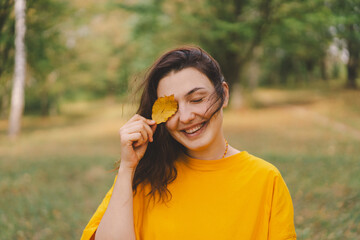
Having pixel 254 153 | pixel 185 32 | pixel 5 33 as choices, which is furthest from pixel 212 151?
pixel 185 32

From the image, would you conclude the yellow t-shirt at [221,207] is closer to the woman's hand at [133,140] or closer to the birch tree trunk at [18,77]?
the woman's hand at [133,140]

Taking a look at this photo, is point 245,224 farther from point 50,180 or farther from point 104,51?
point 104,51

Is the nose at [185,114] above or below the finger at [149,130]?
above

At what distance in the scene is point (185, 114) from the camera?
146 cm

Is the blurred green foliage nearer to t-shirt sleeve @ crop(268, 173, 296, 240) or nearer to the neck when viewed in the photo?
the neck

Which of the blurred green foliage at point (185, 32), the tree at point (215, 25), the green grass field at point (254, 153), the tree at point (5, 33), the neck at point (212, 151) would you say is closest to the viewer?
the neck at point (212, 151)

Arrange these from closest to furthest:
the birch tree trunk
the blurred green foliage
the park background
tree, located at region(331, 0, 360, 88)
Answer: the park background < tree, located at region(331, 0, 360, 88) < the birch tree trunk < the blurred green foliage

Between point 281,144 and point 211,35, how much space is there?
7261mm

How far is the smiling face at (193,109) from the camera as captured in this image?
4.83ft

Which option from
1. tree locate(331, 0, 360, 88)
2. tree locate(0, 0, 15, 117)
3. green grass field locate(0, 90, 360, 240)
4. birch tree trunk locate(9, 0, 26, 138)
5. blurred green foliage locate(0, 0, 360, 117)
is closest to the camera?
tree locate(0, 0, 15, 117)

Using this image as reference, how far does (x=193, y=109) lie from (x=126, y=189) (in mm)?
494

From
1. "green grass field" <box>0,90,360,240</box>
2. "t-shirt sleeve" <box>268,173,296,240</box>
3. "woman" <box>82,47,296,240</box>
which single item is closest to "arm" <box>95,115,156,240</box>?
"woman" <box>82,47,296,240</box>

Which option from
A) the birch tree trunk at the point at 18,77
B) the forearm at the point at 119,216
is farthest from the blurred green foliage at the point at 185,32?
the forearm at the point at 119,216

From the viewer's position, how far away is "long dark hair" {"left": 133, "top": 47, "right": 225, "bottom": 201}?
151 centimetres
